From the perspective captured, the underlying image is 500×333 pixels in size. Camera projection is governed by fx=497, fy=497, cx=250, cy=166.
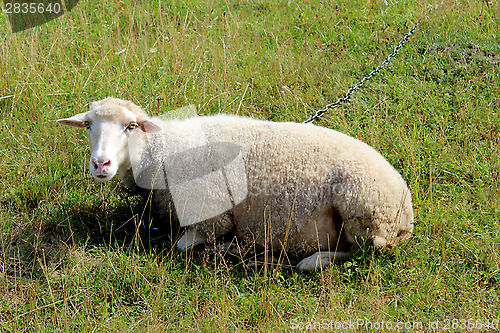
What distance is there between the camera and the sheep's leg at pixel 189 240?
391 centimetres

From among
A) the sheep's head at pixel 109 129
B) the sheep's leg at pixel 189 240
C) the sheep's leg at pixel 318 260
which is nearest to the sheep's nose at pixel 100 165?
the sheep's head at pixel 109 129

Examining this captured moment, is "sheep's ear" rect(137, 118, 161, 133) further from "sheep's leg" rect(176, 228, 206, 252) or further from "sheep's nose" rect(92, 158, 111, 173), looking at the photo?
"sheep's leg" rect(176, 228, 206, 252)

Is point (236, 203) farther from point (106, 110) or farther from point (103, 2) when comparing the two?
point (103, 2)

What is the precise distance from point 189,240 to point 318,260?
102cm

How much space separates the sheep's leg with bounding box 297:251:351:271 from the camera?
12.1 feet

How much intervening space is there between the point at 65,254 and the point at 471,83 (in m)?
4.66

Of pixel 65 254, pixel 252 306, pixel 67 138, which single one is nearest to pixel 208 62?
pixel 67 138

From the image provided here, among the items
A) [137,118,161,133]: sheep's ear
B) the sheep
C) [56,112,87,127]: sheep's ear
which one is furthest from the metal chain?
[56,112,87,127]: sheep's ear

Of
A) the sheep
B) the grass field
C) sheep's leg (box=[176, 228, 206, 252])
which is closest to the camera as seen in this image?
the grass field

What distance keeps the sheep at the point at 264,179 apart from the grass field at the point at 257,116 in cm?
25

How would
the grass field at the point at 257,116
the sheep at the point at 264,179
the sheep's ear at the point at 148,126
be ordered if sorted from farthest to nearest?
1. the sheep's ear at the point at 148,126
2. the sheep at the point at 264,179
3. the grass field at the point at 257,116

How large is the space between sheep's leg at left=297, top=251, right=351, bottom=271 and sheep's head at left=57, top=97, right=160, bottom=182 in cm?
152

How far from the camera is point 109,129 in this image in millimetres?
3574

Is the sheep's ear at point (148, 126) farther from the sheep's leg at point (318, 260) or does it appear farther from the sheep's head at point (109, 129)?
the sheep's leg at point (318, 260)
